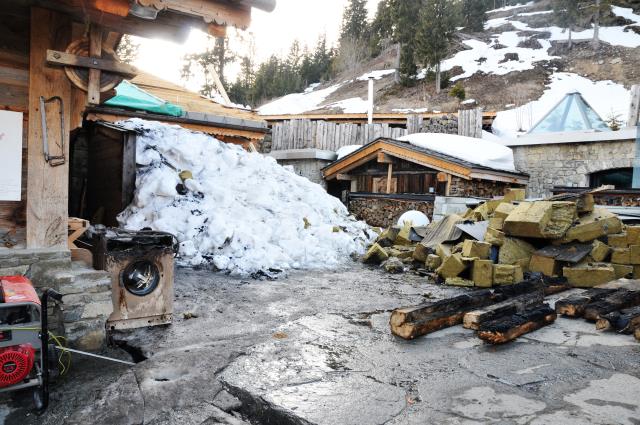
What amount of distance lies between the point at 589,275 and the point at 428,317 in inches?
156

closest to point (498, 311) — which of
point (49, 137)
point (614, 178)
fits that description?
point (49, 137)

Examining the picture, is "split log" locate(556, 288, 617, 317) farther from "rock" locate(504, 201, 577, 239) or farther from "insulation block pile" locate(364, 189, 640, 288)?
"rock" locate(504, 201, 577, 239)

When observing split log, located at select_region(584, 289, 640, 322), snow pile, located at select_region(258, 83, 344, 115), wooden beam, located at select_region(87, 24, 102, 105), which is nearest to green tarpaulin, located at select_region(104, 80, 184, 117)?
wooden beam, located at select_region(87, 24, 102, 105)

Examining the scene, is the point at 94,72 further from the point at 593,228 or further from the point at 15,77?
the point at 593,228

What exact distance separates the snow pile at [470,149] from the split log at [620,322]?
9.18 metres

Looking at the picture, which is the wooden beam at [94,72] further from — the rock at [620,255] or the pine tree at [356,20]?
the pine tree at [356,20]

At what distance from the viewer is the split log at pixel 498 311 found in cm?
456

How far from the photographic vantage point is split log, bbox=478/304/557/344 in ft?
13.8

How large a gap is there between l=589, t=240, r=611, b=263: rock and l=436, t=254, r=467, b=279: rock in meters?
2.24

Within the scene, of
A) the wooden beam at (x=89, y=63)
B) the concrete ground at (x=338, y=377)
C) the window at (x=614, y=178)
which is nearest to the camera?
the concrete ground at (x=338, y=377)

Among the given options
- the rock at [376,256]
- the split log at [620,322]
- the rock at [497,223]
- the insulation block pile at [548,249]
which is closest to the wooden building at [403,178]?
the rock at [376,256]

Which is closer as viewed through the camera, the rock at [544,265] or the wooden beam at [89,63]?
the wooden beam at [89,63]

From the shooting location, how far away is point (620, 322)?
4.63m

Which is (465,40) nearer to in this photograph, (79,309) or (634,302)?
(634,302)
